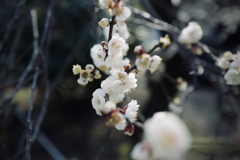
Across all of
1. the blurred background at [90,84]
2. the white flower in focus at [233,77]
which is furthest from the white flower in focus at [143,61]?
the blurred background at [90,84]

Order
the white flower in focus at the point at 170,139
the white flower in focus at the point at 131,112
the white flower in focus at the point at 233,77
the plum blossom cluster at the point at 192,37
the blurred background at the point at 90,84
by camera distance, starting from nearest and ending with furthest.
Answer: the white flower in focus at the point at 170,139, the white flower in focus at the point at 131,112, the white flower in focus at the point at 233,77, the plum blossom cluster at the point at 192,37, the blurred background at the point at 90,84

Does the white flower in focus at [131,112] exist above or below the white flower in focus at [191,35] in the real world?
below

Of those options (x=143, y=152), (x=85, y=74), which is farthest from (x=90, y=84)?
(x=143, y=152)

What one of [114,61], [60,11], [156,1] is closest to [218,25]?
[156,1]

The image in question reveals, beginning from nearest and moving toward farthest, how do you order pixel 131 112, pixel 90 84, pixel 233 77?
1. pixel 131 112
2. pixel 233 77
3. pixel 90 84

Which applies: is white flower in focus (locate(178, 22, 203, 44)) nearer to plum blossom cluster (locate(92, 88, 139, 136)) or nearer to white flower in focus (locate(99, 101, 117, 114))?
plum blossom cluster (locate(92, 88, 139, 136))

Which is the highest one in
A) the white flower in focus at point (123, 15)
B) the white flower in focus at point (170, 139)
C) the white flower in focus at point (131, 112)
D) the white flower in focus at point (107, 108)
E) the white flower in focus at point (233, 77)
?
the white flower in focus at point (123, 15)

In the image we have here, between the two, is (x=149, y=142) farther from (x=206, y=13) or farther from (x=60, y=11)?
(x=206, y=13)

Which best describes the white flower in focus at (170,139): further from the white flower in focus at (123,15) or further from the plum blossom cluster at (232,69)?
the plum blossom cluster at (232,69)

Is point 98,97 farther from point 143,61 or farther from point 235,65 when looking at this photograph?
point 235,65
